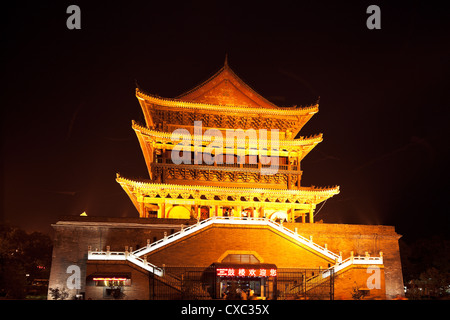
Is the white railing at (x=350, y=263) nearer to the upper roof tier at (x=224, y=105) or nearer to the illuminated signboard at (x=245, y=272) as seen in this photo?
the illuminated signboard at (x=245, y=272)

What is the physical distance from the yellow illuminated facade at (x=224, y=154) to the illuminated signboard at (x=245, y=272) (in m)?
8.65

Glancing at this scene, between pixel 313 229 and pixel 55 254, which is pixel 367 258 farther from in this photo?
pixel 55 254

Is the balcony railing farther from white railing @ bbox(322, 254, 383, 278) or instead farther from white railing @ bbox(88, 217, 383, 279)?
white railing @ bbox(322, 254, 383, 278)

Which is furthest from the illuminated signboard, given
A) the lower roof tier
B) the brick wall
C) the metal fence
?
the lower roof tier

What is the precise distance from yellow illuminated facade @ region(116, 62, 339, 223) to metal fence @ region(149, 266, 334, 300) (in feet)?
25.3

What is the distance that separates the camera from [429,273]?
3138 centimetres

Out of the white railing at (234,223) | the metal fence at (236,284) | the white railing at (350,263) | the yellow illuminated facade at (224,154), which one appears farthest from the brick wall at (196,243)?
the yellow illuminated facade at (224,154)

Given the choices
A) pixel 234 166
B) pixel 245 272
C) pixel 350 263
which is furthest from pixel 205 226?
pixel 234 166

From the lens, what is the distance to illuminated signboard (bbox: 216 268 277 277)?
24875mm

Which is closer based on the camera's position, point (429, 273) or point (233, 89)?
point (429, 273)

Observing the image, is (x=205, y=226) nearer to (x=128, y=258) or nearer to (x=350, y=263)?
(x=128, y=258)
